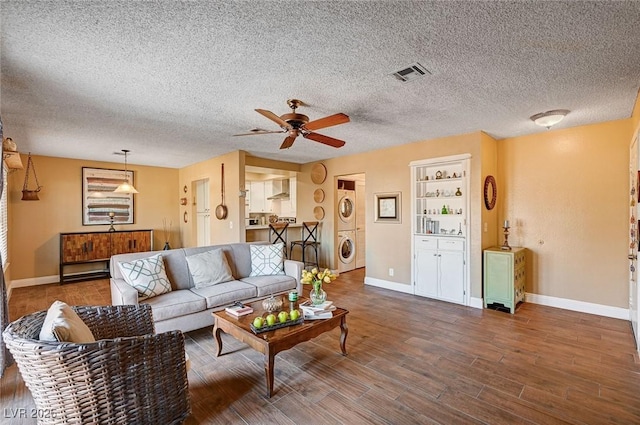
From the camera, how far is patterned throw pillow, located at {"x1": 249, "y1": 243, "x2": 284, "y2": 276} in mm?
4098

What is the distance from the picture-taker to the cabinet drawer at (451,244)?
4.37 metres

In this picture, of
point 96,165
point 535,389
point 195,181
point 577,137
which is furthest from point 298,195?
point 535,389

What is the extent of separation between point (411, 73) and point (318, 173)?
13.4ft

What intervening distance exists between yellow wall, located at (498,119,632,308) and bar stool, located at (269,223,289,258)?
415cm

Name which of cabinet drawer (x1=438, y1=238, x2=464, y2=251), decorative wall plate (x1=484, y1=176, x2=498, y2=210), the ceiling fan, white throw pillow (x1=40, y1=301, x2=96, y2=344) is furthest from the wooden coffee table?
decorative wall plate (x1=484, y1=176, x2=498, y2=210)

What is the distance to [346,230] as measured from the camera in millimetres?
6570

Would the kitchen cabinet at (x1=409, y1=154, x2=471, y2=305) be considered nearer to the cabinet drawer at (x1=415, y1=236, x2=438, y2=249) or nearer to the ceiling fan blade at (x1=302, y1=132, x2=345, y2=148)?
the cabinet drawer at (x1=415, y1=236, x2=438, y2=249)

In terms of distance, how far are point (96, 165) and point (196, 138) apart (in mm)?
3562

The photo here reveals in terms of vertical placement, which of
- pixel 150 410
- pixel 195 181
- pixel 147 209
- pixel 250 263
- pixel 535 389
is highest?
pixel 195 181

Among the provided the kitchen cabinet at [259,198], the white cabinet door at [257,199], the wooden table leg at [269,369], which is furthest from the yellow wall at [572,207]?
the white cabinet door at [257,199]

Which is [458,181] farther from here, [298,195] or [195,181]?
[195,181]

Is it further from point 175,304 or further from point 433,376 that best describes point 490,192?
point 175,304

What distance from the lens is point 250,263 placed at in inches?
165

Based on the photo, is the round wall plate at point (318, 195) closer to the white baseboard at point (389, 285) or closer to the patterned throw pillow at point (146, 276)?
the white baseboard at point (389, 285)
